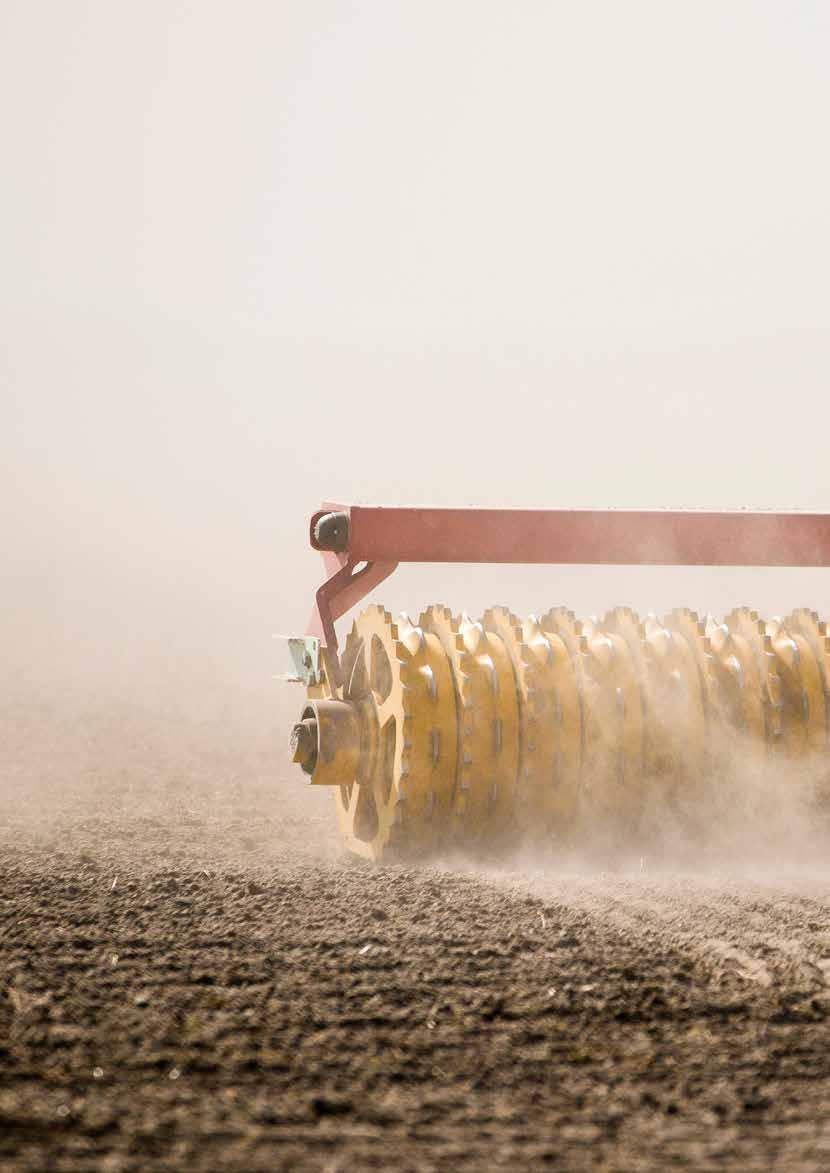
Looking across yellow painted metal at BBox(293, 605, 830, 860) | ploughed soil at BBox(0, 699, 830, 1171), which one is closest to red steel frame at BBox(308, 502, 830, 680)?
yellow painted metal at BBox(293, 605, 830, 860)

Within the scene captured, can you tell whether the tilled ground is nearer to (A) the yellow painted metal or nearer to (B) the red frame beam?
(A) the yellow painted metal

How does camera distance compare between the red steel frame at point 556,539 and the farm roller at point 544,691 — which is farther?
the red steel frame at point 556,539

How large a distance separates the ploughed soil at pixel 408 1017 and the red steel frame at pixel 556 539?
1.35m

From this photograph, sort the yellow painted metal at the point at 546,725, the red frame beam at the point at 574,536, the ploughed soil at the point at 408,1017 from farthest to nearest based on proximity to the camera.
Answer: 1. the red frame beam at the point at 574,536
2. the yellow painted metal at the point at 546,725
3. the ploughed soil at the point at 408,1017

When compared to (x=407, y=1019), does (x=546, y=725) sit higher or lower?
higher

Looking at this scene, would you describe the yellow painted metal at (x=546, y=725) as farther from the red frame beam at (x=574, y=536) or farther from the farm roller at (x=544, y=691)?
the red frame beam at (x=574, y=536)

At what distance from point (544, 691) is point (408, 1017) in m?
2.43

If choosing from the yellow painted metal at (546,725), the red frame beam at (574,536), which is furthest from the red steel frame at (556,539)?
the yellow painted metal at (546,725)

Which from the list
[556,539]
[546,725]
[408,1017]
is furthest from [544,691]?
[408,1017]

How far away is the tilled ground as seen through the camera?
114 inches

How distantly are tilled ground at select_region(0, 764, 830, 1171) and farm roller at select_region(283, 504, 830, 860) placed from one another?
46 cm

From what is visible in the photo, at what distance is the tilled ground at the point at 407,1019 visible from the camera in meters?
2.89

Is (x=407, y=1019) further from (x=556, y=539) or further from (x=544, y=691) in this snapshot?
(x=556, y=539)

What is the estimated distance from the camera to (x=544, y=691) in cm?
590
